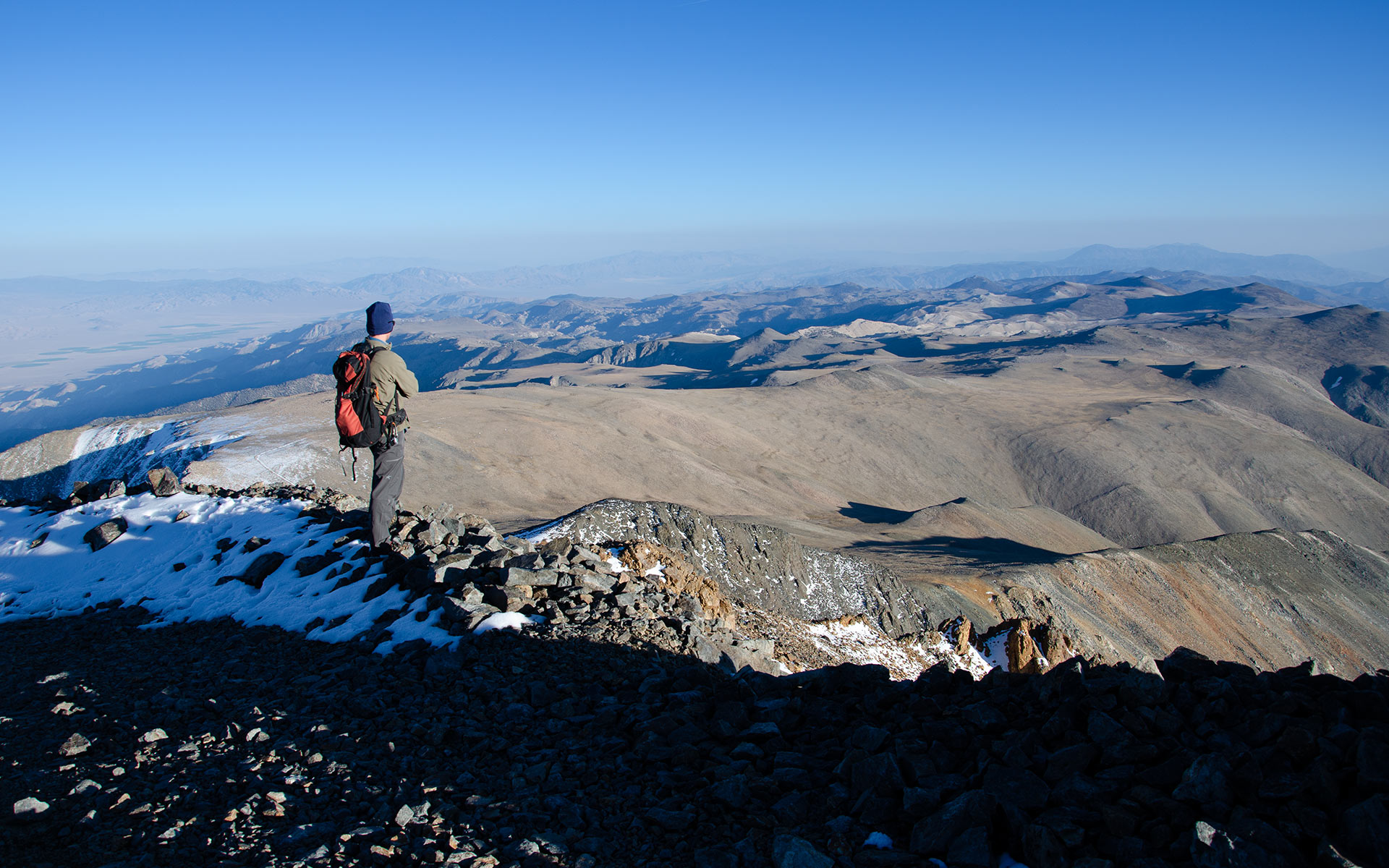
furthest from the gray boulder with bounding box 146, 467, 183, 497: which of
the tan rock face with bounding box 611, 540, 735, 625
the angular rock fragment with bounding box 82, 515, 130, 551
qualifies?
the tan rock face with bounding box 611, 540, 735, 625

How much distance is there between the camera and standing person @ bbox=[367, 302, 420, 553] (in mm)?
8391

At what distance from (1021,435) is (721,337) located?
134 m

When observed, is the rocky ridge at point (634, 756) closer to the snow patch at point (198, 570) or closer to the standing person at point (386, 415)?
the snow patch at point (198, 570)

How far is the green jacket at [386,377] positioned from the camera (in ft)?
27.4

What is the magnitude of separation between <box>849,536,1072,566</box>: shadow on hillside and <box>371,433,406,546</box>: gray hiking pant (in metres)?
21.4

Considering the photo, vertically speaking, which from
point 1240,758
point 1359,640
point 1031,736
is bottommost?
point 1359,640

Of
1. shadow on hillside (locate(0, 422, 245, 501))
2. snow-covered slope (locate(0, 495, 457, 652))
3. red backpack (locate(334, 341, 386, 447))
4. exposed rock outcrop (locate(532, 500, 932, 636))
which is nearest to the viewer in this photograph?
snow-covered slope (locate(0, 495, 457, 652))

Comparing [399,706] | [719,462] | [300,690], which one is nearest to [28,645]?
[300,690]

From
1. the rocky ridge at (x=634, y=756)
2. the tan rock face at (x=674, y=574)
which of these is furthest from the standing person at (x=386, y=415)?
the tan rock face at (x=674, y=574)

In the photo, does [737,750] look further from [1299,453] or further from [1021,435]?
[1299,453]

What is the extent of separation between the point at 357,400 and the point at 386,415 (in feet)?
1.19

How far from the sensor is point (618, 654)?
6.97m

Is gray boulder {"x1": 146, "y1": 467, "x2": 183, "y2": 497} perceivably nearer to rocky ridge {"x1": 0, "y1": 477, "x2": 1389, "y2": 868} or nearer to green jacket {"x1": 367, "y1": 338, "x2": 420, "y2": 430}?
rocky ridge {"x1": 0, "y1": 477, "x2": 1389, "y2": 868}

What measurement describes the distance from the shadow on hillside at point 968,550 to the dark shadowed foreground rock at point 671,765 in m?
22.0
